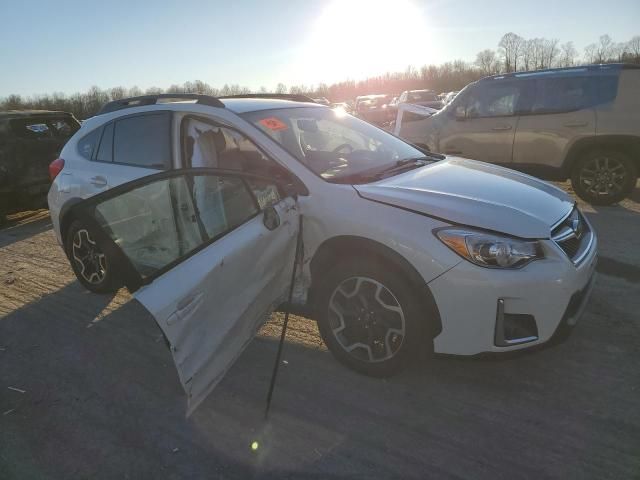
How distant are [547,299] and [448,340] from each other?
0.57 meters

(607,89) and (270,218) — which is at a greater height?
(607,89)

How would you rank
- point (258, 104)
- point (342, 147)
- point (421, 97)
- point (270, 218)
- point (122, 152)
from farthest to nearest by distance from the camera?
point (421, 97) < point (122, 152) < point (342, 147) < point (258, 104) < point (270, 218)

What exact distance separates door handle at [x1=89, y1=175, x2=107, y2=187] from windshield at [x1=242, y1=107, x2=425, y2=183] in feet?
5.24

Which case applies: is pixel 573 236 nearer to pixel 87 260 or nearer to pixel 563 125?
pixel 87 260

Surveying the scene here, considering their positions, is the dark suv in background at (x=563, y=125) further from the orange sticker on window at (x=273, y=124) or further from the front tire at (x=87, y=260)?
the front tire at (x=87, y=260)

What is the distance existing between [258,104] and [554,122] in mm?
5146

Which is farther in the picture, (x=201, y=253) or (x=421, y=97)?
(x=421, y=97)

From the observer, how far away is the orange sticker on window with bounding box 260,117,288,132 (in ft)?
10.8

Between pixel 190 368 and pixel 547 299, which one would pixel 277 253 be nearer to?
pixel 190 368

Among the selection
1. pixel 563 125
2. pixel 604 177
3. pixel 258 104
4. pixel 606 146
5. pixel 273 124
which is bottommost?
pixel 604 177

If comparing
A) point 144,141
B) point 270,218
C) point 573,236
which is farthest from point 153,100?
point 573,236

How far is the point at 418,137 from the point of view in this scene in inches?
325

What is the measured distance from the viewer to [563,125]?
6770mm

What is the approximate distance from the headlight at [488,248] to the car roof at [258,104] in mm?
1762
